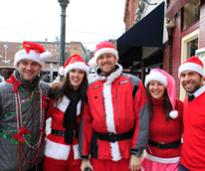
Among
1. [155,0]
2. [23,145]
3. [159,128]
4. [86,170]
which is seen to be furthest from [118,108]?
[155,0]

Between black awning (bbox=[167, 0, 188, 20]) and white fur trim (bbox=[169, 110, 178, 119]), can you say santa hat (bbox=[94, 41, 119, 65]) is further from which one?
black awning (bbox=[167, 0, 188, 20])

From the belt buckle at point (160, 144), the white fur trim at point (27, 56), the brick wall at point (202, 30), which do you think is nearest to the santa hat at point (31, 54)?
the white fur trim at point (27, 56)

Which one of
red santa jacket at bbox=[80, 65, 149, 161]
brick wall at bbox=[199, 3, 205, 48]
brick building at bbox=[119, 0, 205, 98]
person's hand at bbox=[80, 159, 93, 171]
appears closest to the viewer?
red santa jacket at bbox=[80, 65, 149, 161]

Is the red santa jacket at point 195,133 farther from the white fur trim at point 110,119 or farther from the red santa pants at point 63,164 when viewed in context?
the red santa pants at point 63,164

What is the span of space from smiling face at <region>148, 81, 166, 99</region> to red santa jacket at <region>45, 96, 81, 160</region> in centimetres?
80

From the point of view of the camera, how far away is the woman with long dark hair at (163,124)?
3.41 m

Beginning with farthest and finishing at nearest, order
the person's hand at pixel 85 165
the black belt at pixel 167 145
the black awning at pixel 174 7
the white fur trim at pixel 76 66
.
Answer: the black awning at pixel 174 7 < the white fur trim at pixel 76 66 < the person's hand at pixel 85 165 < the black belt at pixel 167 145

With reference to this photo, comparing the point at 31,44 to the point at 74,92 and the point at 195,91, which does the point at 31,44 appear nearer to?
the point at 74,92

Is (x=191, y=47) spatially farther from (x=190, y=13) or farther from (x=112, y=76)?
(x=112, y=76)

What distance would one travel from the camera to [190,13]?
21.4 ft

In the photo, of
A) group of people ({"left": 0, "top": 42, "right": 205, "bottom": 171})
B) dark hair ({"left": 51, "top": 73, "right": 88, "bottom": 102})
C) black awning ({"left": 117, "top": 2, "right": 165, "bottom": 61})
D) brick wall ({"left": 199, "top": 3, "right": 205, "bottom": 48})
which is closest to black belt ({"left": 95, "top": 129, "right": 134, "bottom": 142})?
group of people ({"left": 0, "top": 42, "right": 205, "bottom": 171})

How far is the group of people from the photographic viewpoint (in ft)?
10.6

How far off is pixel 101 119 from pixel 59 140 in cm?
58

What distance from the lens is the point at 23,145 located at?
10.8 feet
